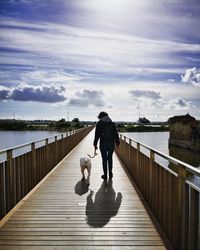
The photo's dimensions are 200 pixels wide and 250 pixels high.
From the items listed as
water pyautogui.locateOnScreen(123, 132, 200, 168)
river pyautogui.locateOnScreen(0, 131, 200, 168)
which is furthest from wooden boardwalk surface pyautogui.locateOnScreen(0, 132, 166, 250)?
water pyautogui.locateOnScreen(123, 132, 200, 168)

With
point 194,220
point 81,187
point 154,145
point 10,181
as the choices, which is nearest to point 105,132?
point 81,187

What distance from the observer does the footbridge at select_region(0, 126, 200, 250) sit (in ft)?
12.8

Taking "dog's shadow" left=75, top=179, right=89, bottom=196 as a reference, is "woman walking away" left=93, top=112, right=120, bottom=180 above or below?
above

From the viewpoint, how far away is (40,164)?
827 centimetres

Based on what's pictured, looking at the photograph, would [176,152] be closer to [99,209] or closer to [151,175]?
[151,175]

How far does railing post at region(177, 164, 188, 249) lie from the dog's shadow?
341 cm

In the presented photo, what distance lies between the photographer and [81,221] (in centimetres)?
502

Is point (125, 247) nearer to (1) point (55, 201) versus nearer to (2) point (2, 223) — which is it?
(2) point (2, 223)

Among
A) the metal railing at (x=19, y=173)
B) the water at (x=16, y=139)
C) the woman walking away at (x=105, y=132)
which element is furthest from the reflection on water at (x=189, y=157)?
the metal railing at (x=19, y=173)

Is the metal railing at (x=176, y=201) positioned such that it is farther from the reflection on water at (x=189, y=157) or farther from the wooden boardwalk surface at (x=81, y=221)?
the reflection on water at (x=189, y=157)

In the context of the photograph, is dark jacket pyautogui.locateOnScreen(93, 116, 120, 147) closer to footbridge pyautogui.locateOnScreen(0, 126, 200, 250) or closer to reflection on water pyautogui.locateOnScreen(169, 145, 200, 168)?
footbridge pyautogui.locateOnScreen(0, 126, 200, 250)

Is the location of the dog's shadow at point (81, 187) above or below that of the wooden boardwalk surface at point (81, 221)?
below

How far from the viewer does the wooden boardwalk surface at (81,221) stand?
4152 mm

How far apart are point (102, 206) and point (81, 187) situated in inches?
74.6
